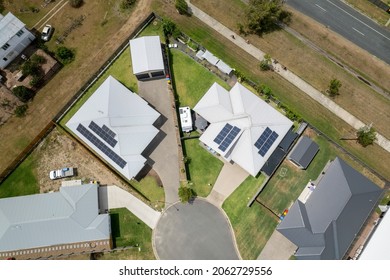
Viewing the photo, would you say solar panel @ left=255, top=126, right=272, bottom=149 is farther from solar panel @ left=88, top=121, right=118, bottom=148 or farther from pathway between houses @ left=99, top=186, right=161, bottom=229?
solar panel @ left=88, top=121, right=118, bottom=148

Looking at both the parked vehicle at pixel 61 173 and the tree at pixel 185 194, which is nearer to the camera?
the tree at pixel 185 194

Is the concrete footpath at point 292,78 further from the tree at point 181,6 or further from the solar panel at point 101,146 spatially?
the solar panel at point 101,146

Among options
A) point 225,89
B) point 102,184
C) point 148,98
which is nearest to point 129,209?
point 102,184

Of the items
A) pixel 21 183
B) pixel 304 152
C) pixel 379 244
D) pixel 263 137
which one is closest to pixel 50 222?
pixel 21 183

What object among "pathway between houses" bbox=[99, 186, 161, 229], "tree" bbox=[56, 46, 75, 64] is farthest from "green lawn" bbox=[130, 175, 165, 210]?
"tree" bbox=[56, 46, 75, 64]

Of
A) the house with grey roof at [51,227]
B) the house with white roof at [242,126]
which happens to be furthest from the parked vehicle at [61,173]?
the house with white roof at [242,126]

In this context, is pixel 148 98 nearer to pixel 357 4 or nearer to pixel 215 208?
pixel 215 208
